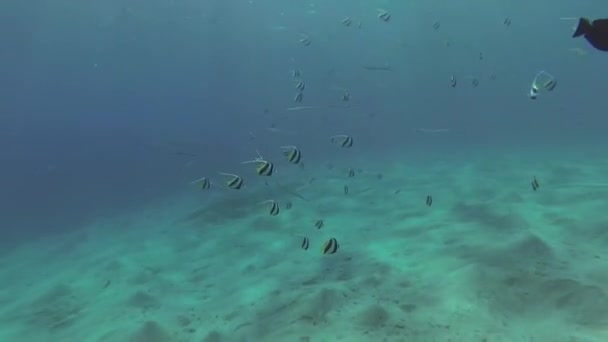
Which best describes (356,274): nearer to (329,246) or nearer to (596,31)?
(329,246)

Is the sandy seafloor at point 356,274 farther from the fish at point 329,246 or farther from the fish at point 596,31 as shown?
the fish at point 596,31

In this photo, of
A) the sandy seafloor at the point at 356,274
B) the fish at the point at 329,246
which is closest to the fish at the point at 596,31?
the sandy seafloor at the point at 356,274

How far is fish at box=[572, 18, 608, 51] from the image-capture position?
2.96 metres

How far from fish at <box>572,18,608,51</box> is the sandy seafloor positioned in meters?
3.06

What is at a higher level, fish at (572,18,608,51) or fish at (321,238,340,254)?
fish at (321,238,340,254)

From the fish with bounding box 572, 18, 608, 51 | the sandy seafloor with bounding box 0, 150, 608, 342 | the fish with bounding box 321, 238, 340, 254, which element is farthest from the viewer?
the fish with bounding box 321, 238, 340, 254

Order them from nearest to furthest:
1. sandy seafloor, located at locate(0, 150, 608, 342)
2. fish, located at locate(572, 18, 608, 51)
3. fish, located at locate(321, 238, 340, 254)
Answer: fish, located at locate(572, 18, 608, 51), sandy seafloor, located at locate(0, 150, 608, 342), fish, located at locate(321, 238, 340, 254)

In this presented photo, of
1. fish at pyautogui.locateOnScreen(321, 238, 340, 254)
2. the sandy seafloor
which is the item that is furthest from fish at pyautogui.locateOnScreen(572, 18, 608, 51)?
fish at pyautogui.locateOnScreen(321, 238, 340, 254)

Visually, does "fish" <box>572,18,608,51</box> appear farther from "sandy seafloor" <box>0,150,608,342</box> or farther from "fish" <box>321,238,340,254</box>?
"fish" <box>321,238,340,254</box>

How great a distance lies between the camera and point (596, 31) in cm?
297

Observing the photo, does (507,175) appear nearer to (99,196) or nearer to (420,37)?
(99,196)

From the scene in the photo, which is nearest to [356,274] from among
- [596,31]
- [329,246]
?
[329,246]

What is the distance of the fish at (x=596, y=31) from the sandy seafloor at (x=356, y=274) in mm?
3059

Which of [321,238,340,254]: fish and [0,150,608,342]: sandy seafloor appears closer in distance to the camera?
[0,150,608,342]: sandy seafloor
